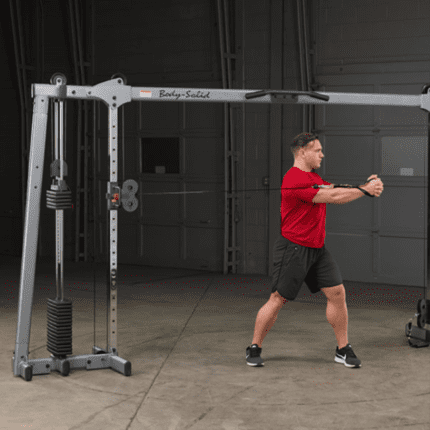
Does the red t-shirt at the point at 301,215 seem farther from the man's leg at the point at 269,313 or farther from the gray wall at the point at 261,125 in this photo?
the gray wall at the point at 261,125

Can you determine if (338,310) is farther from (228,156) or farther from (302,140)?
(228,156)

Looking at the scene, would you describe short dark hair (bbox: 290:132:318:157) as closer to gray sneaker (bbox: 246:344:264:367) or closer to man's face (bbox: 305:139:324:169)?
man's face (bbox: 305:139:324:169)

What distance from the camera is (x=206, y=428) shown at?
15.1 ft

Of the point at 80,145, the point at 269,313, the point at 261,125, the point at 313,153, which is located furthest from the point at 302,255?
the point at 80,145

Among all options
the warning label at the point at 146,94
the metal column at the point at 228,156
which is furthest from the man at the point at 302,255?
the metal column at the point at 228,156

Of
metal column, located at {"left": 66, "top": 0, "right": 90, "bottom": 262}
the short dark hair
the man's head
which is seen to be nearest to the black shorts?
the man's head

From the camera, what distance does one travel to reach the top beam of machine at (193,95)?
561 centimetres

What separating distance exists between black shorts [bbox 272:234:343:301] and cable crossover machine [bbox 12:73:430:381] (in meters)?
1.22

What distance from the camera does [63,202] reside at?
5723 millimetres

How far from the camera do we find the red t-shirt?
19.1 ft

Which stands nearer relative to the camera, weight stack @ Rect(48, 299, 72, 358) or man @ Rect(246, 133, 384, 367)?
weight stack @ Rect(48, 299, 72, 358)

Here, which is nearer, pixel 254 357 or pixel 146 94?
pixel 146 94

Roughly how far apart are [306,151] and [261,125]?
4857mm

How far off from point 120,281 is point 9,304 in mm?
2079
